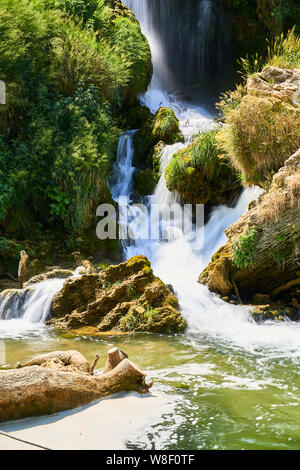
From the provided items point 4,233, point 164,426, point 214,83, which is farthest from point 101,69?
point 164,426

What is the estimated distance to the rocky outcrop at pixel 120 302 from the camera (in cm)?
698

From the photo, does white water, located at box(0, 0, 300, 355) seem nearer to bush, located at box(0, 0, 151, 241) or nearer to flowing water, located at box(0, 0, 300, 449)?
flowing water, located at box(0, 0, 300, 449)

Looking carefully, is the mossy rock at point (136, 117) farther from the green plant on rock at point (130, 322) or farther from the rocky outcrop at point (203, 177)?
the green plant on rock at point (130, 322)

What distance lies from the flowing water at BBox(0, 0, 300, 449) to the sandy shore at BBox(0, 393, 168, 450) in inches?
4.3

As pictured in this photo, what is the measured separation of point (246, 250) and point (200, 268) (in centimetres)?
234

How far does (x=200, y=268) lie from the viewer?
33.0 ft

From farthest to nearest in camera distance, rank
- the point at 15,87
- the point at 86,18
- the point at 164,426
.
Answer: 1. the point at 86,18
2. the point at 15,87
3. the point at 164,426

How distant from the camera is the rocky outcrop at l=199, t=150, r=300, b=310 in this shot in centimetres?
761

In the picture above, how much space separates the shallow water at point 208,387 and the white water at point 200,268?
18.9 inches

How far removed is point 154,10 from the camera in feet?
61.5

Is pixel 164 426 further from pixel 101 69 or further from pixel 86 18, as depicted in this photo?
pixel 86 18

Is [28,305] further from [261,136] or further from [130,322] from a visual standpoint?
[261,136]
